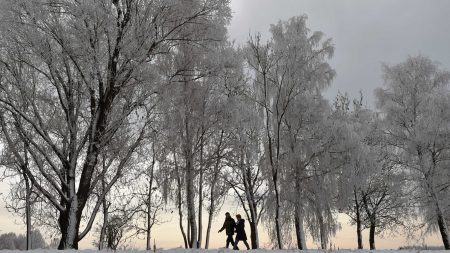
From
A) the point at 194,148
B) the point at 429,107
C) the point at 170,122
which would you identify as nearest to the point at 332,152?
the point at 429,107

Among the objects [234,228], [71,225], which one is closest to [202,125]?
[234,228]

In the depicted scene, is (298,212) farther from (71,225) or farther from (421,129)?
(71,225)

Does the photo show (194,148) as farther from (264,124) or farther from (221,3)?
(221,3)

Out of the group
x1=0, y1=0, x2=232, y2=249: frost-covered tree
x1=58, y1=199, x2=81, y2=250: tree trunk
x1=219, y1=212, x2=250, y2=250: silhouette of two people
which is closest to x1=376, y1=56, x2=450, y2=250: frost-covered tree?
x1=219, y1=212, x2=250, y2=250: silhouette of two people

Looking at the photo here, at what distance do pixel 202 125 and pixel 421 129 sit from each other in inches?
511

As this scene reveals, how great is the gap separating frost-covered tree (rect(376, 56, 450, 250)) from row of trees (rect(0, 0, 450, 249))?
0.27 feet

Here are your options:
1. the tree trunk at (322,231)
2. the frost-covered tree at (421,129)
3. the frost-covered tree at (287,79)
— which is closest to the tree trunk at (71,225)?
the frost-covered tree at (287,79)

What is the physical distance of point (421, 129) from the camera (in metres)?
26.3

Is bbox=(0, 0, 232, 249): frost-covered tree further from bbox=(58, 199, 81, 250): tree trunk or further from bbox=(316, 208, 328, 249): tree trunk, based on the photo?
bbox=(316, 208, 328, 249): tree trunk

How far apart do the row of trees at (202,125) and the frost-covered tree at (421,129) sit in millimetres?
82

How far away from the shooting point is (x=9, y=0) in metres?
12.8

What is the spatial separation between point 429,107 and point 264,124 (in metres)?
9.51

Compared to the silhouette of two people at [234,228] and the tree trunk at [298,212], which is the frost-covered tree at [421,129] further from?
the silhouette of two people at [234,228]

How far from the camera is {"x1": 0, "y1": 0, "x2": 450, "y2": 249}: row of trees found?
13.8m
